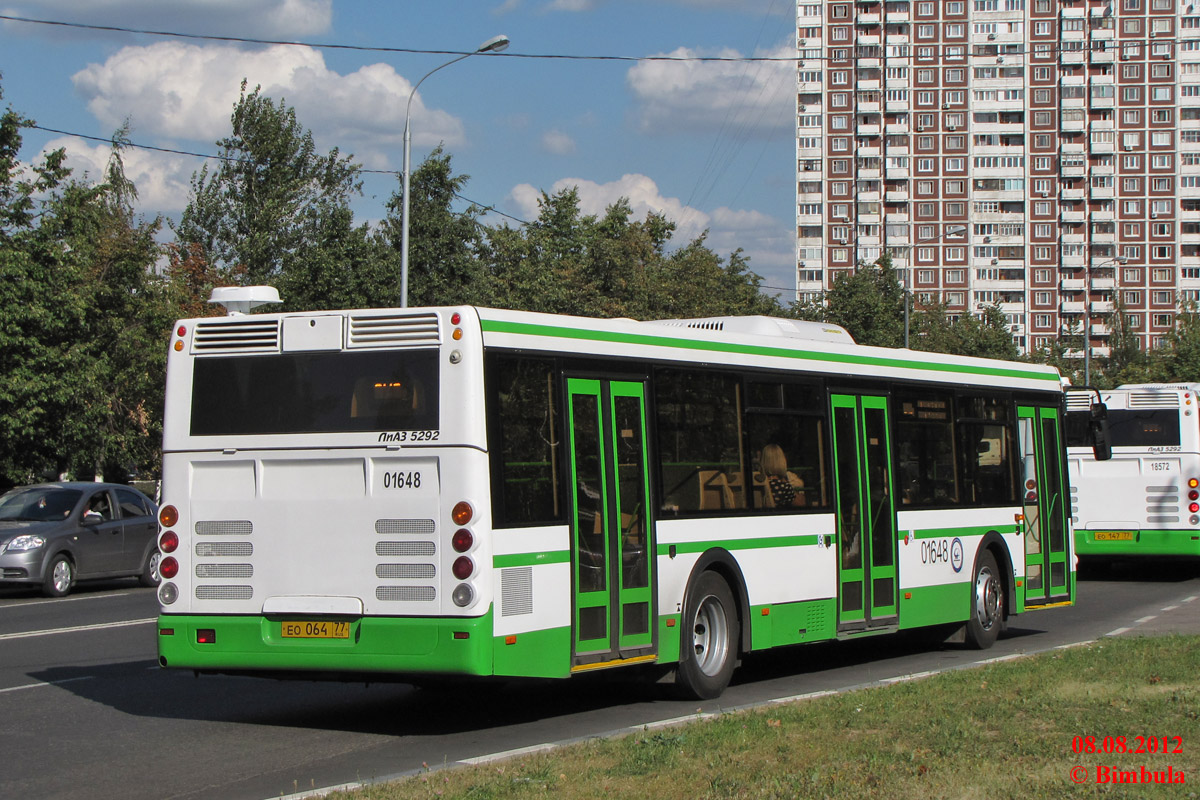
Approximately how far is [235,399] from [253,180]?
54759mm

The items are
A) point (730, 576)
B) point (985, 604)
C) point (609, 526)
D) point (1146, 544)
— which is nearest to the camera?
point (609, 526)

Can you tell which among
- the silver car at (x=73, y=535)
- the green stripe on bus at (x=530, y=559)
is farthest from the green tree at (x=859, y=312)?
the green stripe on bus at (x=530, y=559)

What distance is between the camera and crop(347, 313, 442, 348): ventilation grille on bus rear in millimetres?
9664

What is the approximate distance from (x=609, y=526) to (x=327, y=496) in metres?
2.01

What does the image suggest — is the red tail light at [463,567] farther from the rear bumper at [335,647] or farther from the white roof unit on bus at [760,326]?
the white roof unit on bus at [760,326]

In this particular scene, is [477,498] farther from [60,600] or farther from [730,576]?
[60,600]

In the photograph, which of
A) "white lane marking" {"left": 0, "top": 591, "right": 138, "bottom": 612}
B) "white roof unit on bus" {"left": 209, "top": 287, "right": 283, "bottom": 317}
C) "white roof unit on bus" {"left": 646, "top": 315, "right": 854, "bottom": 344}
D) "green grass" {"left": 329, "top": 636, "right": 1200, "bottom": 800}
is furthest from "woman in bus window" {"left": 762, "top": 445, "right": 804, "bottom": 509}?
"white lane marking" {"left": 0, "top": 591, "right": 138, "bottom": 612}

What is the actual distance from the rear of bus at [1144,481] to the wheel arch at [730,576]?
1660cm

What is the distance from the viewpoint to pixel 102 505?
23.9 m

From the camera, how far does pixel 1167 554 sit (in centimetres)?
2683

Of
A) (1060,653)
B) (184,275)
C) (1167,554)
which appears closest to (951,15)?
(184,275)

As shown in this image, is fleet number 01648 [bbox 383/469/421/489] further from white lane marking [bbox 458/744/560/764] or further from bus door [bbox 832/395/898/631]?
bus door [bbox 832/395/898/631]

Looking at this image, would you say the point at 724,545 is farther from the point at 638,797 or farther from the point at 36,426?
the point at 36,426

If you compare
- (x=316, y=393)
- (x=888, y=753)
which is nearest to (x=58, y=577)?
(x=316, y=393)
